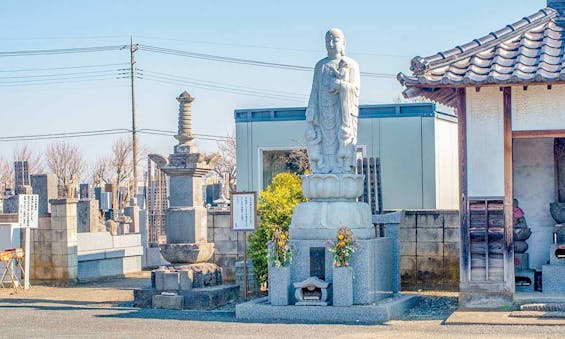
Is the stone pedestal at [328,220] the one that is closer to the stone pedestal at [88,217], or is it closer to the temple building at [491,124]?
the temple building at [491,124]

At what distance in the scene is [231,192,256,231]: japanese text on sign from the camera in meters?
15.8

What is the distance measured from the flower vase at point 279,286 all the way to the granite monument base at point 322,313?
0.14 m

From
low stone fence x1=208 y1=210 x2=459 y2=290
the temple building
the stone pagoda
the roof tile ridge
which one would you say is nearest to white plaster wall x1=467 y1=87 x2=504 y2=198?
the temple building

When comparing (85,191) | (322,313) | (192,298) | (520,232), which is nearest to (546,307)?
(520,232)

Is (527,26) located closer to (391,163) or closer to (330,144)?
(330,144)

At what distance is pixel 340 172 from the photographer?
13930 millimetres

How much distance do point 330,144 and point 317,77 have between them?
3.49 ft

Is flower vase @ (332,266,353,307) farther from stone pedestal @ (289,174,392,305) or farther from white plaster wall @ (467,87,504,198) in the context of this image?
white plaster wall @ (467,87,504,198)

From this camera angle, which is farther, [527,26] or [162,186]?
[162,186]

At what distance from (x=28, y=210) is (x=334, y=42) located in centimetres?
841

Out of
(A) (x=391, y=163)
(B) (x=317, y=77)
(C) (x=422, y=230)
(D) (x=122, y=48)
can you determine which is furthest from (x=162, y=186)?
(D) (x=122, y=48)

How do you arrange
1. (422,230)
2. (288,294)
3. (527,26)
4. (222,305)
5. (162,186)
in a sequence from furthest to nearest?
(162,186) → (422,230) → (222,305) → (527,26) → (288,294)

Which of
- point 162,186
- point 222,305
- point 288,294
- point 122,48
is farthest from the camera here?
point 122,48

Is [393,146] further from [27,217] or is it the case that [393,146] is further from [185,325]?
[185,325]
